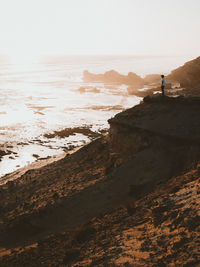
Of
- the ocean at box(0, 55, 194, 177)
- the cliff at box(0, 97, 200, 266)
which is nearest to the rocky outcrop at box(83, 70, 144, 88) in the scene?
the ocean at box(0, 55, 194, 177)

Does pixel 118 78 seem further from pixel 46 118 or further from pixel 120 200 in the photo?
pixel 120 200

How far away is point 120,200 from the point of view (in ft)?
36.7

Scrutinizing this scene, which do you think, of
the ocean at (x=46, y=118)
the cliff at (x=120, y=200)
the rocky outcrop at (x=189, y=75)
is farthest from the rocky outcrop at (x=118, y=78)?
the cliff at (x=120, y=200)

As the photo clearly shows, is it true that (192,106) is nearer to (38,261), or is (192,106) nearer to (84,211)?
(84,211)

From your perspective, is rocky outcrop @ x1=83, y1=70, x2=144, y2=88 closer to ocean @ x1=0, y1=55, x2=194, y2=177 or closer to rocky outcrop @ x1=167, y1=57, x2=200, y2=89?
rocky outcrop @ x1=167, y1=57, x2=200, y2=89

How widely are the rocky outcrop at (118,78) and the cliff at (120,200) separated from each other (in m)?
57.1

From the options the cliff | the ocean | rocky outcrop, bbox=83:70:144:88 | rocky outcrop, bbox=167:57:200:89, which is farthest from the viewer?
rocky outcrop, bbox=83:70:144:88

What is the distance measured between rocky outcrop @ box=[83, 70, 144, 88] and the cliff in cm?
5713

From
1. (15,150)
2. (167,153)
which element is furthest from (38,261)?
(15,150)

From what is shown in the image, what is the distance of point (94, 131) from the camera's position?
32.3 m

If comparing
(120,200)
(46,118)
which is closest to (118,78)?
(46,118)

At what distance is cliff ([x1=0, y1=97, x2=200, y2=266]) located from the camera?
731cm

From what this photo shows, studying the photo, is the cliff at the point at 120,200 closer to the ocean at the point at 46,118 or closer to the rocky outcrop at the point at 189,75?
the ocean at the point at 46,118

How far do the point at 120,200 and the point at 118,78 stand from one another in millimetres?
73134
